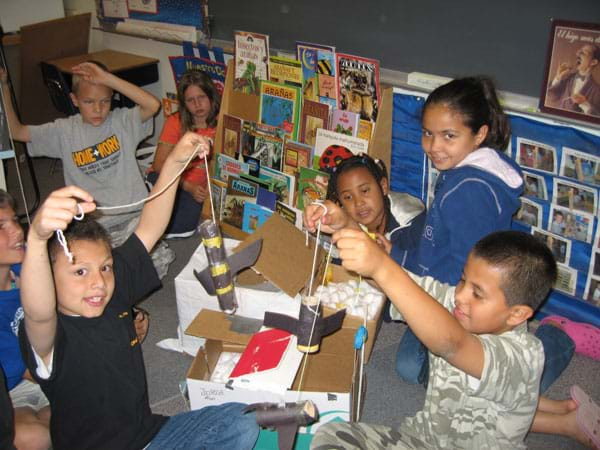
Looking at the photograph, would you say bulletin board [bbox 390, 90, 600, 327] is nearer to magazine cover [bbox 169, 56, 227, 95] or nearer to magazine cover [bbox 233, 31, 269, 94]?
magazine cover [bbox 233, 31, 269, 94]

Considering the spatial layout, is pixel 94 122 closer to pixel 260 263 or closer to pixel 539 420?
pixel 260 263

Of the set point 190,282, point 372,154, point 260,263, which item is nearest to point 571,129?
point 372,154

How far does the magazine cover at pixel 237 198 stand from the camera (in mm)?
3145

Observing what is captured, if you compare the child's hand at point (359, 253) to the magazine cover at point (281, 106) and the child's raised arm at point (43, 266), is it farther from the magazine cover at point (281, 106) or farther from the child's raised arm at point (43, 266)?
the magazine cover at point (281, 106)

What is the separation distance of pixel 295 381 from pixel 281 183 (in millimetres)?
1462

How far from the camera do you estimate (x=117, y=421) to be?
135 centimetres

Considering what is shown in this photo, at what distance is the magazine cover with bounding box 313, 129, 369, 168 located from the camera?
2619 mm

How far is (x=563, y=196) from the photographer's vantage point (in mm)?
2227

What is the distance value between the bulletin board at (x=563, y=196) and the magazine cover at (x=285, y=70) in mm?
563

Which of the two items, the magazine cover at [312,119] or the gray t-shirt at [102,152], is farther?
the magazine cover at [312,119]

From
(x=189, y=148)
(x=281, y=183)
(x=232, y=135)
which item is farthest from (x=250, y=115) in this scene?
(x=189, y=148)

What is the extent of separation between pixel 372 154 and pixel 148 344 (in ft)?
4.46

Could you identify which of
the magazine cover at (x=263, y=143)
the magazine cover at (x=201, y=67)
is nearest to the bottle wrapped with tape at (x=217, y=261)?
the magazine cover at (x=263, y=143)

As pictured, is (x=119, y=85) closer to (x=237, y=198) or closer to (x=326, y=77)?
(x=326, y=77)
